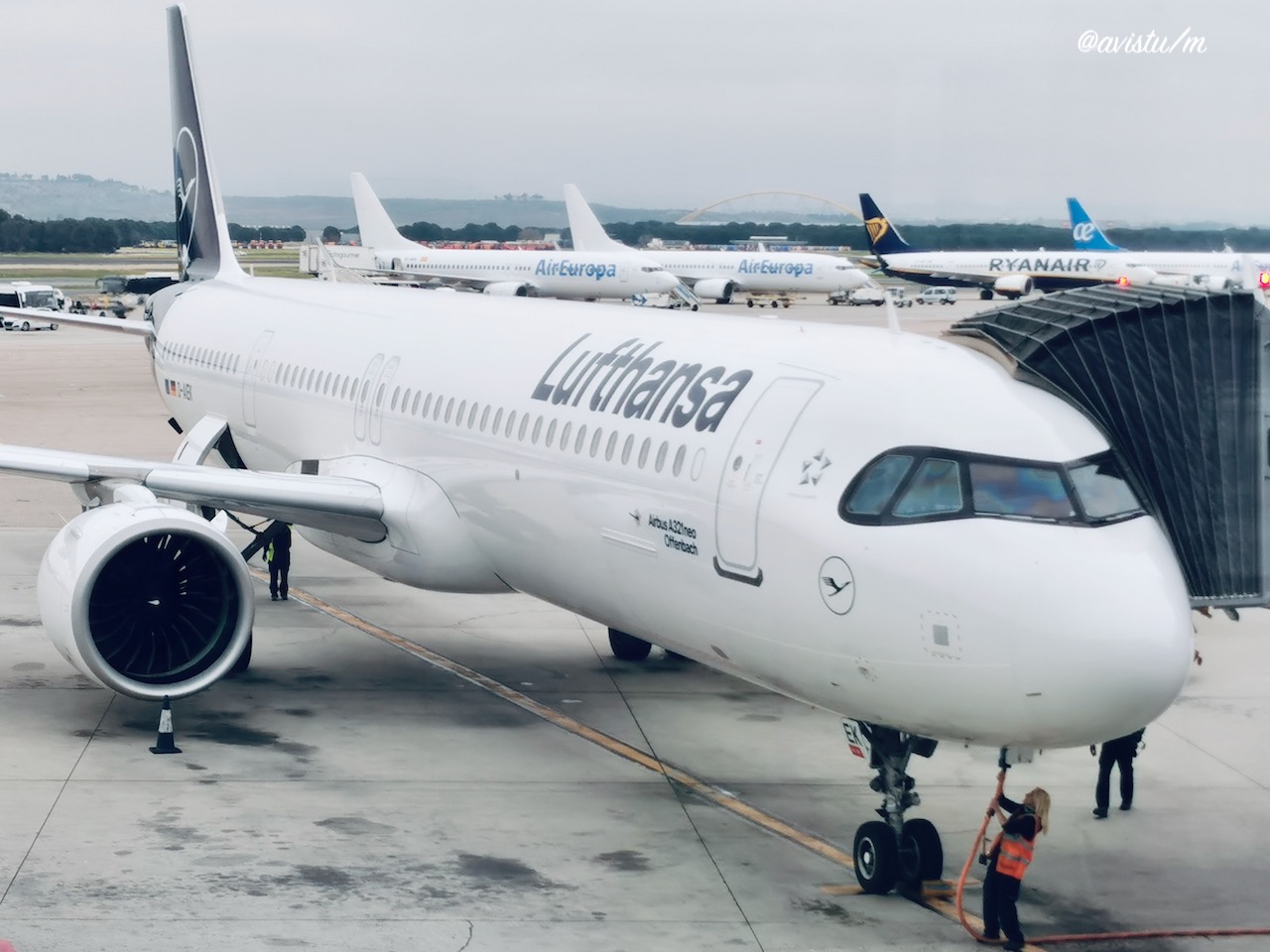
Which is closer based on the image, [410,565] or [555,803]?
[555,803]

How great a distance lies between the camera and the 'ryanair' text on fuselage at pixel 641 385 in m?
13.2

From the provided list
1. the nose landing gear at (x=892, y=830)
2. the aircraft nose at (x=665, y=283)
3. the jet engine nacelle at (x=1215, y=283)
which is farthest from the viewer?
the aircraft nose at (x=665, y=283)

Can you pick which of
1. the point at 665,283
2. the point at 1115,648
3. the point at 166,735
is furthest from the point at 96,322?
the point at 665,283

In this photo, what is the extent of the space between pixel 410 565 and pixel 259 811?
3.90 meters

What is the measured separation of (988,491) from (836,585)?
1.19 m

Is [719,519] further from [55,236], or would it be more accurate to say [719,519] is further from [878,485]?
[55,236]

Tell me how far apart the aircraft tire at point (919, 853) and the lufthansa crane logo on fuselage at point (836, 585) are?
198cm

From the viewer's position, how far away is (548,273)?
81.8 m

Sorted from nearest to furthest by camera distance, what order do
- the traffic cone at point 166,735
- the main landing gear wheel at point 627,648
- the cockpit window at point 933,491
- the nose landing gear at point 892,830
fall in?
the cockpit window at point 933,491
the nose landing gear at point 892,830
the traffic cone at point 166,735
the main landing gear wheel at point 627,648

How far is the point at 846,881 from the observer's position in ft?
40.3

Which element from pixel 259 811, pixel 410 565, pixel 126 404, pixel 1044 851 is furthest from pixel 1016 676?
pixel 126 404

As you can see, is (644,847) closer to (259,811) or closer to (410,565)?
(259,811)

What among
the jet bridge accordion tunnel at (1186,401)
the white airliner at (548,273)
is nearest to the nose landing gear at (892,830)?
the jet bridge accordion tunnel at (1186,401)

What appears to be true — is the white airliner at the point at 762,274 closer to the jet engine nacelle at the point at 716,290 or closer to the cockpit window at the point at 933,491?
the jet engine nacelle at the point at 716,290
